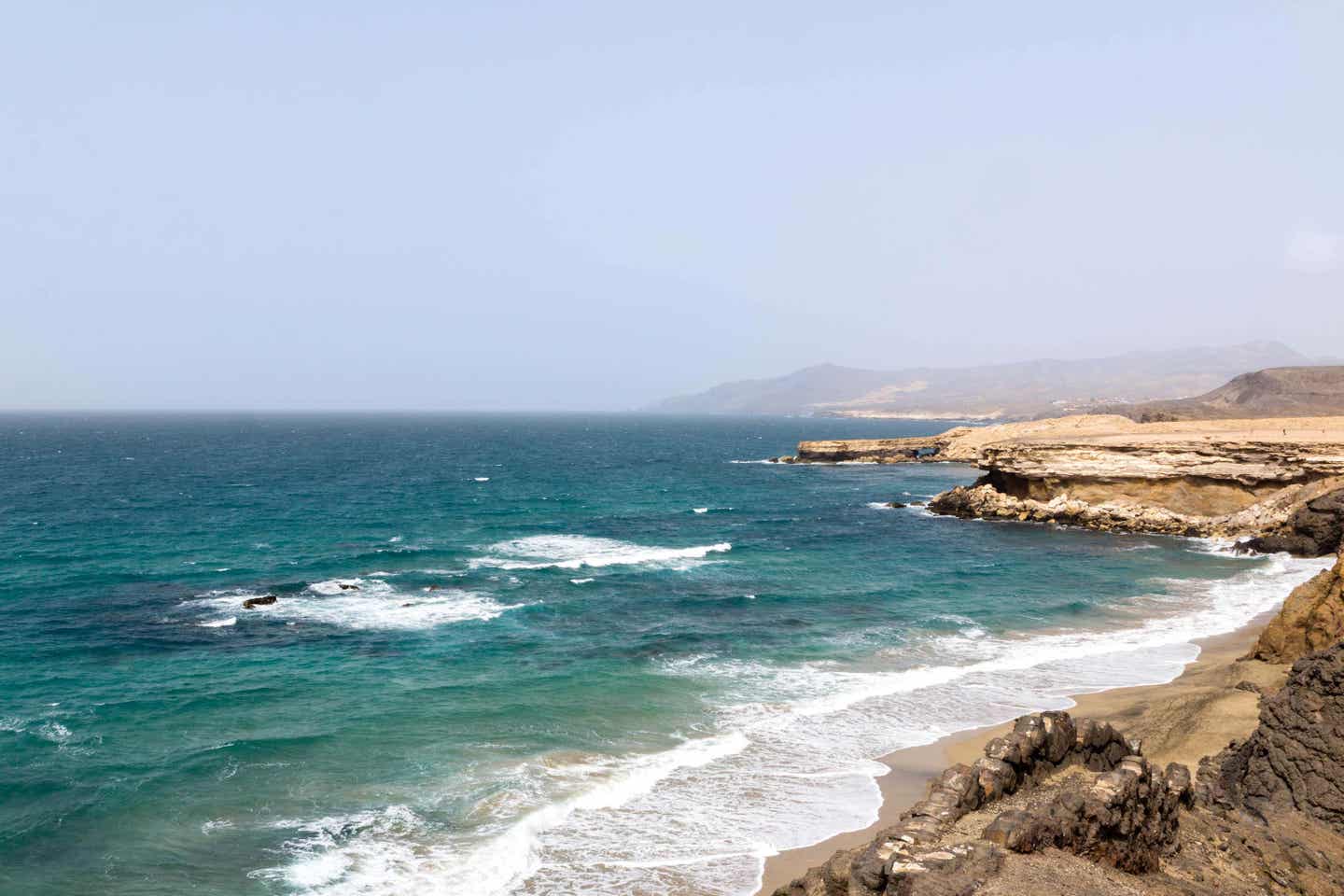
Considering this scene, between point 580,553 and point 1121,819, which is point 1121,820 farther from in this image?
point 580,553

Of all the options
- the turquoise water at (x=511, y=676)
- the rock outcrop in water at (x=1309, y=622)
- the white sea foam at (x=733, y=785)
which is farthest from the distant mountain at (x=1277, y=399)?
the white sea foam at (x=733, y=785)

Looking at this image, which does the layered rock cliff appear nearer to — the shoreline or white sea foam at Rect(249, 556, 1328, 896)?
the shoreline

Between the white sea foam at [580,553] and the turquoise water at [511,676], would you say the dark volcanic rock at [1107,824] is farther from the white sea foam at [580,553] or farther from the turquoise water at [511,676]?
the white sea foam at [580,553]

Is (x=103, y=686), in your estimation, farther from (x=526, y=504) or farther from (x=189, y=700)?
(x=526, y=504)

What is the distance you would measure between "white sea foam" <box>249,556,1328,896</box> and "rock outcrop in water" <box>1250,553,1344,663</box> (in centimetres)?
335

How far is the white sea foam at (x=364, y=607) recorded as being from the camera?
112 feet

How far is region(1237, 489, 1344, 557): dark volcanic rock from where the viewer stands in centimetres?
4434

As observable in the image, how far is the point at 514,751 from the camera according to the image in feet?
71.1

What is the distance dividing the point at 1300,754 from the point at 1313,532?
39.3 metres

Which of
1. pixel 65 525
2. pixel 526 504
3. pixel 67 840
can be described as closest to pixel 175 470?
pixel 65 525

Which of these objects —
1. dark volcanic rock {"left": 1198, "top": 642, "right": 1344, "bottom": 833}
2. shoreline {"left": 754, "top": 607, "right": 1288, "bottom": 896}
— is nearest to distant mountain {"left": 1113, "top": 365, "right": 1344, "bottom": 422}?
shoreline {"left": 754, "top": 607, "right": 1288, "bottom": 896}

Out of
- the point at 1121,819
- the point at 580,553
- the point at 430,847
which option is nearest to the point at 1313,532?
the point at 580,553

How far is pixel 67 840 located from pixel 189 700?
7.90m

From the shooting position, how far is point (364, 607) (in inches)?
1437
